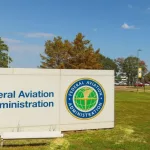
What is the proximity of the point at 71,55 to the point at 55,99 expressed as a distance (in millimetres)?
38928

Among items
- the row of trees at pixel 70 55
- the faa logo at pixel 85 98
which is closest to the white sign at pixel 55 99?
the faa logo at pixel 85 98

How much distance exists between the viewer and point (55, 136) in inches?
424

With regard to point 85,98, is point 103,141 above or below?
below

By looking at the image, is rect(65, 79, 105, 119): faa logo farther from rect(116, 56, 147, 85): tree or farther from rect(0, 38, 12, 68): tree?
rect(116, 56, 147, 85): tree

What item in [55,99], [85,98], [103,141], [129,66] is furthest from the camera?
[129,66]

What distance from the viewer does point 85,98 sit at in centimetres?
1341

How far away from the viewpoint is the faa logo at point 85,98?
1320cm

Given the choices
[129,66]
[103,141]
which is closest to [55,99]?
[103,141]

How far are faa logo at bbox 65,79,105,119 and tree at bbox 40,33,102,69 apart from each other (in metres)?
34.8

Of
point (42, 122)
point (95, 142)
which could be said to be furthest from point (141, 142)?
point (42, 122)

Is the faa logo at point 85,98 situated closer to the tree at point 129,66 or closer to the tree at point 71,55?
the tree at point 71,55

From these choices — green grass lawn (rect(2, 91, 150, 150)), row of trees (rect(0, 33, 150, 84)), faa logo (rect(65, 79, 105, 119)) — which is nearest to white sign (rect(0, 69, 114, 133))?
faa logo (rect(65, 79, 105, 119))

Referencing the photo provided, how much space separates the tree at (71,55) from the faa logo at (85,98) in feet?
114

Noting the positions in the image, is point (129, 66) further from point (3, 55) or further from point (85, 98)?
point (85, 98)
